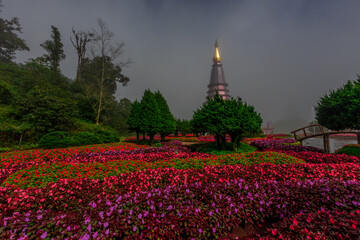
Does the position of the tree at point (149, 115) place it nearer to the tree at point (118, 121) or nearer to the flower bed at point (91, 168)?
the flower bed at point (91, 168)

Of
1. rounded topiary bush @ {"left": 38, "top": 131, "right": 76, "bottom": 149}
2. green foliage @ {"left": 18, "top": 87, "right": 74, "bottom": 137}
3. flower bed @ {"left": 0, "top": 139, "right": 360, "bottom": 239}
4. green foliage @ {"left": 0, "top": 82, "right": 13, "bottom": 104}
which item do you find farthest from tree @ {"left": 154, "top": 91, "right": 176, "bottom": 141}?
green foliage @ {"left": 0, "top": 82, "right": 13, "bottom": 104}

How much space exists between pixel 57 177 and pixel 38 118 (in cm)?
1347

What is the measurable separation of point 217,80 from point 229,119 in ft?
204

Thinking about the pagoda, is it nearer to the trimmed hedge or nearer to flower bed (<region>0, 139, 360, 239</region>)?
the trimmed hedge

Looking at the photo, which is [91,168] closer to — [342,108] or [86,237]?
[86,237]

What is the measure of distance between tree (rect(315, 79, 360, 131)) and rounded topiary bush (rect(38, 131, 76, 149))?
22854 millimetres

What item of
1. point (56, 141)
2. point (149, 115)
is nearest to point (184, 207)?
point (149, 115)

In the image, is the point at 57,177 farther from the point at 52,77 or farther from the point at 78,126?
the point at 52,77

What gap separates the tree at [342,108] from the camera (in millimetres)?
11586

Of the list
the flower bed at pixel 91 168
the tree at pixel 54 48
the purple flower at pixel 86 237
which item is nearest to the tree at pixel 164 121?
the flower bed at pixel 91 168

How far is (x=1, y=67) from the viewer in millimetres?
23547

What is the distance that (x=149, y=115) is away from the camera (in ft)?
47.5

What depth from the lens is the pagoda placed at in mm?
65688

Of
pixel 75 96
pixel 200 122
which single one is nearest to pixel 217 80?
pixel 75 96
